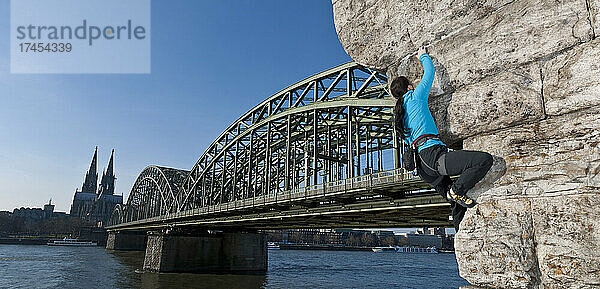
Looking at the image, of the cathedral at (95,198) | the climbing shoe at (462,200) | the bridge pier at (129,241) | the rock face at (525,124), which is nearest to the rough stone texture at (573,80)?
the rock face at (525,124)

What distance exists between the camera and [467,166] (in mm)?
2576

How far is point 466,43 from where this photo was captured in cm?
288

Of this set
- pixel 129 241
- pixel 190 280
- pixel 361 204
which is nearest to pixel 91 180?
pixel 129 241

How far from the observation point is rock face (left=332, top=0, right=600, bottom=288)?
2236 millimetres

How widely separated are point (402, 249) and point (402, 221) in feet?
422

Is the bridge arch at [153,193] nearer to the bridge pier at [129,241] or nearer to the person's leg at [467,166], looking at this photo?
the bridge pier at [129,241]

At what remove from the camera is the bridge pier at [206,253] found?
39875 mm

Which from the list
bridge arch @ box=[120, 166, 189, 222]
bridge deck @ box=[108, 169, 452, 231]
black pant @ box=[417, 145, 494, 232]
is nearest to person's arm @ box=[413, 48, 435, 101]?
black pant @ box=[417, 145, 494, 232]

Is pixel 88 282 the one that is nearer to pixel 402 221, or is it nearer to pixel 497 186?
pixel 402 221

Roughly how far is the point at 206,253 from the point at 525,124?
42.1 metres

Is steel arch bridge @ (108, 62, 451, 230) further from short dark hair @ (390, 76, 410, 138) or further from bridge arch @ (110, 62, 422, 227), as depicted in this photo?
short dark hair @ (390, 76, 410, 138)

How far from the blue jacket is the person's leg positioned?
9.1 inches

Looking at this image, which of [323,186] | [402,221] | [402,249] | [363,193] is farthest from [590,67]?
[402,249]

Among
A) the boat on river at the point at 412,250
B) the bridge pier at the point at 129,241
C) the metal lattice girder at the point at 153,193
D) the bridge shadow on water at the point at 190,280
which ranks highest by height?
the metal lattice girder at the point at 153,193
